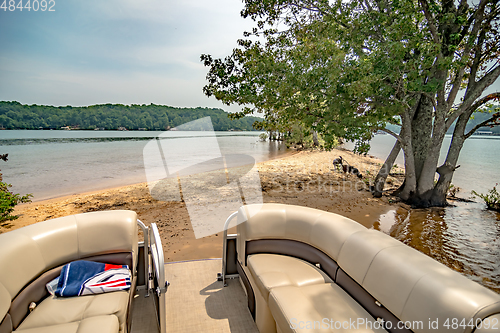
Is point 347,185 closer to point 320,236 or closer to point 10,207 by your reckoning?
point 320,236

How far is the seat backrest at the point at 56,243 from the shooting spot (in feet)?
5.29

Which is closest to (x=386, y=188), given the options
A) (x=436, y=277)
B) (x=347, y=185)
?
(x=347, y=185)

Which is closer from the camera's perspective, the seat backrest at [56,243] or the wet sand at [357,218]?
the seat backrest at [56,243]

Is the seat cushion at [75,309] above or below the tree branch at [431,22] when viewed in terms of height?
Result: below

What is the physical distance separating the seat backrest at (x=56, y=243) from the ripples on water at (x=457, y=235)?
15.4 feet

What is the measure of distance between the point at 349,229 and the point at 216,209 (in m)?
4.31

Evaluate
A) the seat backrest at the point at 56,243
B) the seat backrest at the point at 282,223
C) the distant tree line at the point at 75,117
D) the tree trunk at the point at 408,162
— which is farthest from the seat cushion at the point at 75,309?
the distant tree line at the point at 75,117

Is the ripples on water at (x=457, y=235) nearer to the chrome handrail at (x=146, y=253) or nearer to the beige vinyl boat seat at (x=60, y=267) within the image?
the chrome handrail at (x=146, y=253)

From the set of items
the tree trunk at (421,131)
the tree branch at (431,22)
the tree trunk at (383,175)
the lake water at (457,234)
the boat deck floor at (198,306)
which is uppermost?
the tree branch at (431,22)

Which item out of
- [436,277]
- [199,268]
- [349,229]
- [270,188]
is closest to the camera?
[436,277]

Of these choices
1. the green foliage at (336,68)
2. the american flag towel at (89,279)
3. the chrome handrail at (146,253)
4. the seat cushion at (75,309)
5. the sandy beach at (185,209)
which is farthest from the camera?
the green foliage at (336,68)

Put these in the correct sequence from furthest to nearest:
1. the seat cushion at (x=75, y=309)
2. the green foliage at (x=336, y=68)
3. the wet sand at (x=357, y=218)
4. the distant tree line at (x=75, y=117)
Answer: the distant tree line at (x=75, y=117) < the green foliage at (x=336, y=68) < the wet sand at (x=357, y=218) < the seat cushion at (x=75, y=309)

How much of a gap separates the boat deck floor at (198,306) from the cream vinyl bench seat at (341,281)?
0.59 feet

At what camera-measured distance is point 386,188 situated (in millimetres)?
8633
